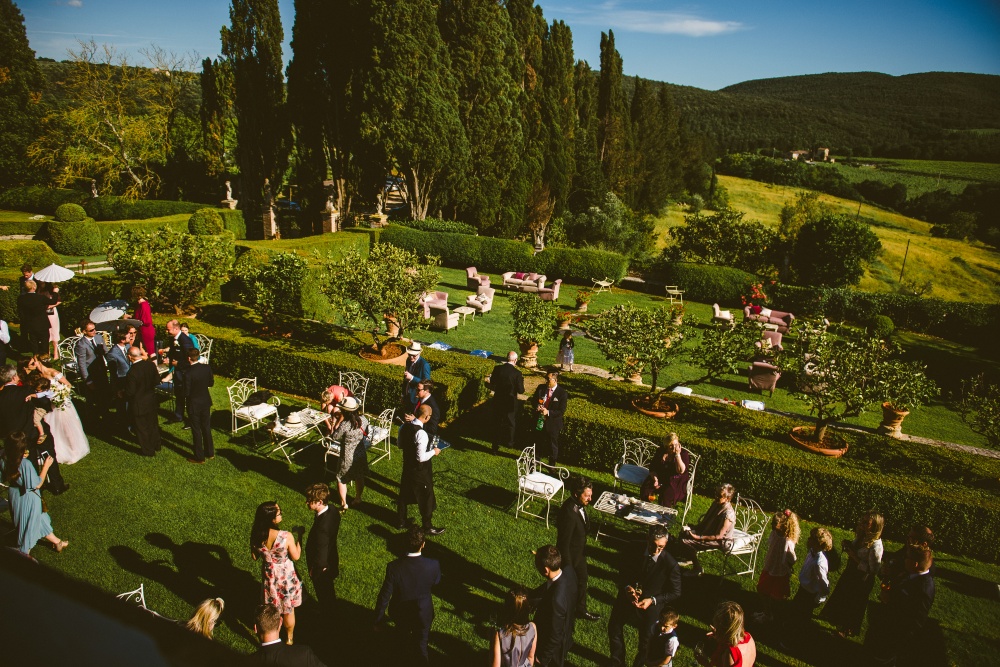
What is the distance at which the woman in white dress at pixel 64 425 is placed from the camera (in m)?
8.79

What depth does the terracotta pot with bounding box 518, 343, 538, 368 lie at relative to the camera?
47.5 ft

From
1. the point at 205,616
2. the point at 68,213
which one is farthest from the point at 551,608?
the point at 68,213


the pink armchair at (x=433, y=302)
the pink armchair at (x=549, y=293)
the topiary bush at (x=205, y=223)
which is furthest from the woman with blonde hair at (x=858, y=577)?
the topiary bush at (x=205, y=223)

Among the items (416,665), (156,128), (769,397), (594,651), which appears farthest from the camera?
(156,128)

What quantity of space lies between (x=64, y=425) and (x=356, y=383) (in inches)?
184

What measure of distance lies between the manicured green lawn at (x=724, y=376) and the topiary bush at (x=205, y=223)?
1270 cm

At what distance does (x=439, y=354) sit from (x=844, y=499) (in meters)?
7.88

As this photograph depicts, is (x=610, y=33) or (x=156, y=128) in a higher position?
(x=610, y=33)

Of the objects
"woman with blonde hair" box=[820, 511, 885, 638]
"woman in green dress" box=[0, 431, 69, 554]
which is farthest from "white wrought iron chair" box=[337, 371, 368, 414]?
"woman with blonde hair" box=[820, 511, 885, 638]

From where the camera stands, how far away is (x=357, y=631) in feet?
21.4

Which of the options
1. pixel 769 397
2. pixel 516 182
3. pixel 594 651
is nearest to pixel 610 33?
pixel 516 182

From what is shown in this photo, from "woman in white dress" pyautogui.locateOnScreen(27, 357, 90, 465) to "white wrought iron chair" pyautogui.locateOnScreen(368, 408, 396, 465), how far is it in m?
4.39

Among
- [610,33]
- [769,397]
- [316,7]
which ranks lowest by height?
[769,397]

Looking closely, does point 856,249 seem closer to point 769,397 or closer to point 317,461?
point 769,397
